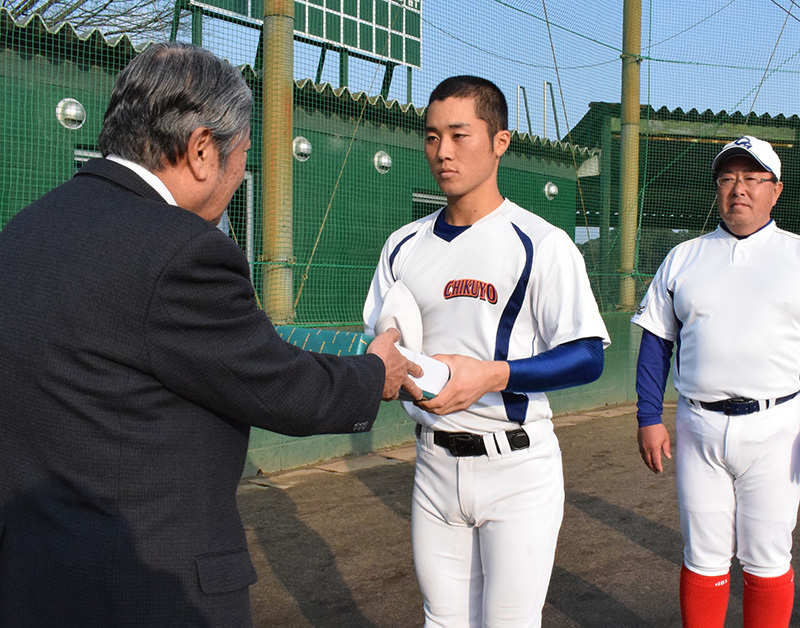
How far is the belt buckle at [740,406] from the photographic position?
290 cm

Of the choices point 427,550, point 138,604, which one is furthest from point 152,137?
point 427,550

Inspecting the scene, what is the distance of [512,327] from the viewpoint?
2230 mm

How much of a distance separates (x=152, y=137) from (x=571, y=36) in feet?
24.6

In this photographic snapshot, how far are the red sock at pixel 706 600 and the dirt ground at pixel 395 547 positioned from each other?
522mm

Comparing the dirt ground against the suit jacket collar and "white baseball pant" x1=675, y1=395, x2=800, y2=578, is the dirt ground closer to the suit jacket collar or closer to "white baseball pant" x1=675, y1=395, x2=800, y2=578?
"white baseball pant" x1=675, y1=395, x2=800, y2=578

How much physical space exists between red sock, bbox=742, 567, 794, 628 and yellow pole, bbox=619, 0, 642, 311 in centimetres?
601

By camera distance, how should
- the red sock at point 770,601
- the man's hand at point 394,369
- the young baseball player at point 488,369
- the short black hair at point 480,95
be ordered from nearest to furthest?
the man's hand at point 394,369
the young baseball player at point 488,369
the short black hair at point 480,95
the red sock at point 770,601

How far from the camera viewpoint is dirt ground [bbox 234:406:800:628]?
356 centimetres

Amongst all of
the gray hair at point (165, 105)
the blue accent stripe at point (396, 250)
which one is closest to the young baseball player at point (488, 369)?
the blue accent stripe at point (396, 250)

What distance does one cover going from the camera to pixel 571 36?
805 cm

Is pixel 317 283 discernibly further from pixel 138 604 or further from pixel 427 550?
pixel 138 604

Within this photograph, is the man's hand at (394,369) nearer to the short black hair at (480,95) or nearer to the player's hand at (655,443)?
the short black hair at (480,95)

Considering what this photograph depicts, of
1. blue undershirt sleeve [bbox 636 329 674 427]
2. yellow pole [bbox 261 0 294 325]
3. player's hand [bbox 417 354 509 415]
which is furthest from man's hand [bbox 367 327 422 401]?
yellow pole [bbox 261 0 294 325]

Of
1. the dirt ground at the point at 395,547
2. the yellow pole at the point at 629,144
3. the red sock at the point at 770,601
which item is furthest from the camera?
the yellow pole at the point at 629,144
